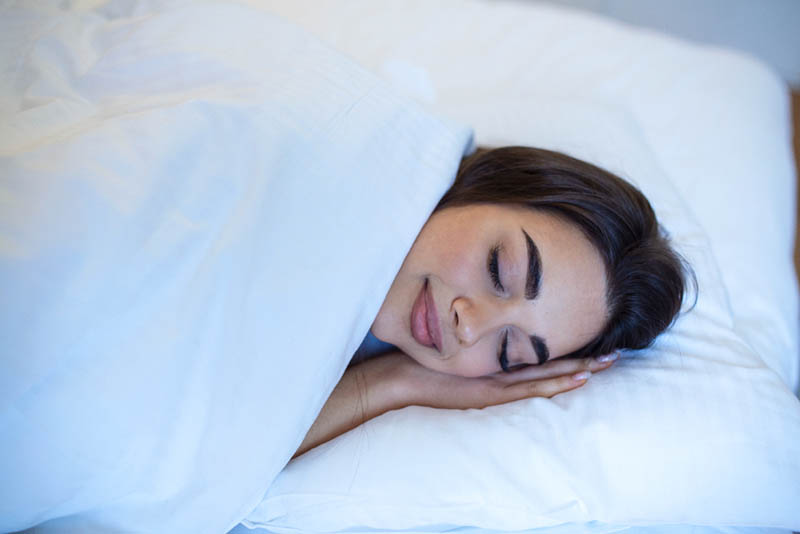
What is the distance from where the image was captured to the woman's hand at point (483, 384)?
1.06m

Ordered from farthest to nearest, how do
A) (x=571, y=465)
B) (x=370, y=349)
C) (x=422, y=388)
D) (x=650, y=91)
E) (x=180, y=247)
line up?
(x=650, y=91) < (x=370, y=349) < (x=422, y=388) < (x=571, y=465) < (x=180, y=247)

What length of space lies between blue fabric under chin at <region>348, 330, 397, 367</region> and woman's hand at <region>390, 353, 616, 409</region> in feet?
0.37

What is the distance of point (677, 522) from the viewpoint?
0.91m

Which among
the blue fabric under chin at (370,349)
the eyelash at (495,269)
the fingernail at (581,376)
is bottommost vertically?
the blue fabric under chin at (370,349)

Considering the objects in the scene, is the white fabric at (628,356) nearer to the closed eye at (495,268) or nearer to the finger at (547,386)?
the finger at (547,386)

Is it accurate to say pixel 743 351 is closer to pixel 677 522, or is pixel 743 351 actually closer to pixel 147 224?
pixel 677 522

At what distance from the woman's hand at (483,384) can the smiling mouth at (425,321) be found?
0.09 meters

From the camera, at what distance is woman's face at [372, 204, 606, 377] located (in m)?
1.00

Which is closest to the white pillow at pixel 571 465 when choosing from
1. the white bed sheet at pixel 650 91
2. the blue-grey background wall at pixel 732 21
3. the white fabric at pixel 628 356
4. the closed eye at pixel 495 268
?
the white fabric at pixel 628 356

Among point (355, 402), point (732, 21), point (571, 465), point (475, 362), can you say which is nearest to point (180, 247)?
point (355, 402)

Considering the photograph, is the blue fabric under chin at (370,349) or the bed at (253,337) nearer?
the bed at (253,337)

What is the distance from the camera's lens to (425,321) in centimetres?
105

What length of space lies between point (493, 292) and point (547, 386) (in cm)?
20

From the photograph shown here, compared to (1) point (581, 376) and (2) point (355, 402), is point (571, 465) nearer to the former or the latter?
(1) point (581, 376)
